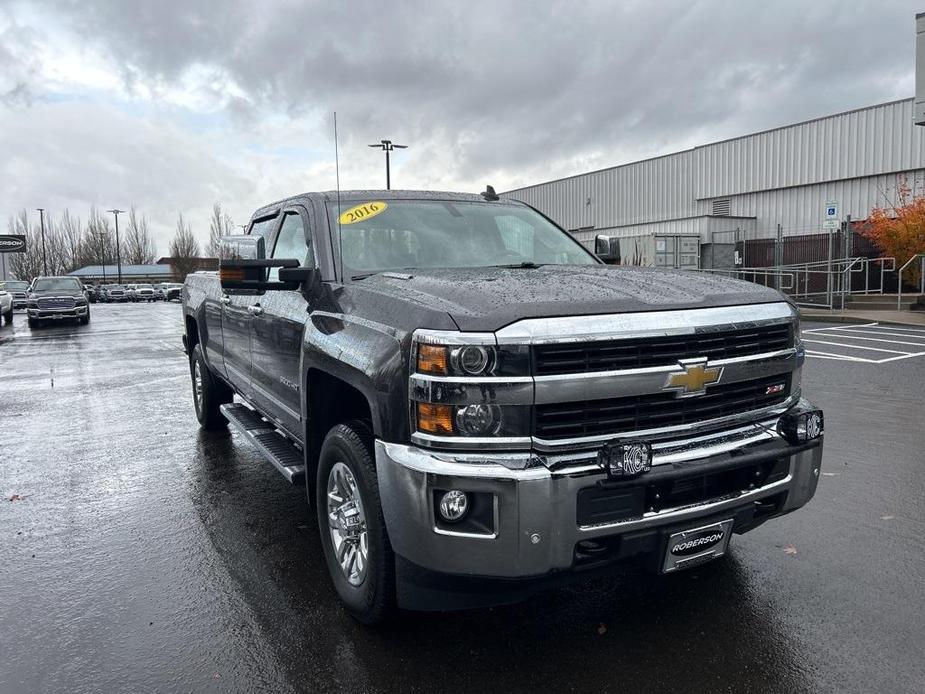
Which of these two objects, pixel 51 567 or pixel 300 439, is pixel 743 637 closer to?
pixel 300 439

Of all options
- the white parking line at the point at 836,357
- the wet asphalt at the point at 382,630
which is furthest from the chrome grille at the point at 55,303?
the white parking line at the point at 836,357

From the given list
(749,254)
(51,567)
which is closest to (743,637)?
(51,567)

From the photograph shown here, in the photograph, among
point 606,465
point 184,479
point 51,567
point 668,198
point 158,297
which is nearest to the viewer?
point 606,465

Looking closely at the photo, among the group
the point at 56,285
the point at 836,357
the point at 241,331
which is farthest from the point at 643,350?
the point at 56,285

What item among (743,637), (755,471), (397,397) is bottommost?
(743,637)

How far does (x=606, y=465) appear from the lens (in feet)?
8.68

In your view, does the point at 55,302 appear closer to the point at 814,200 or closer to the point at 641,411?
the point at 641,411

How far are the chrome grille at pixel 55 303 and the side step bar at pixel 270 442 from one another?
2205cm

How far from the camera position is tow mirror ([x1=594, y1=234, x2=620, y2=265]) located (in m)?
4.95

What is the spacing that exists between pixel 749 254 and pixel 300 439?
28129 mm

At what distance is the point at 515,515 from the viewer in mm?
2578

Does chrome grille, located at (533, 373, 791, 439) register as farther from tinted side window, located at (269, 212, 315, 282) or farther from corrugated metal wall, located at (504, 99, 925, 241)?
corrugated metal wall, located at (504, 99, 925, 241)

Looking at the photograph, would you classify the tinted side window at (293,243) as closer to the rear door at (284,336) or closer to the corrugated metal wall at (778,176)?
the rear door at (284,336)

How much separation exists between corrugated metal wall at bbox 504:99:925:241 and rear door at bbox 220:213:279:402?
88.7ft
